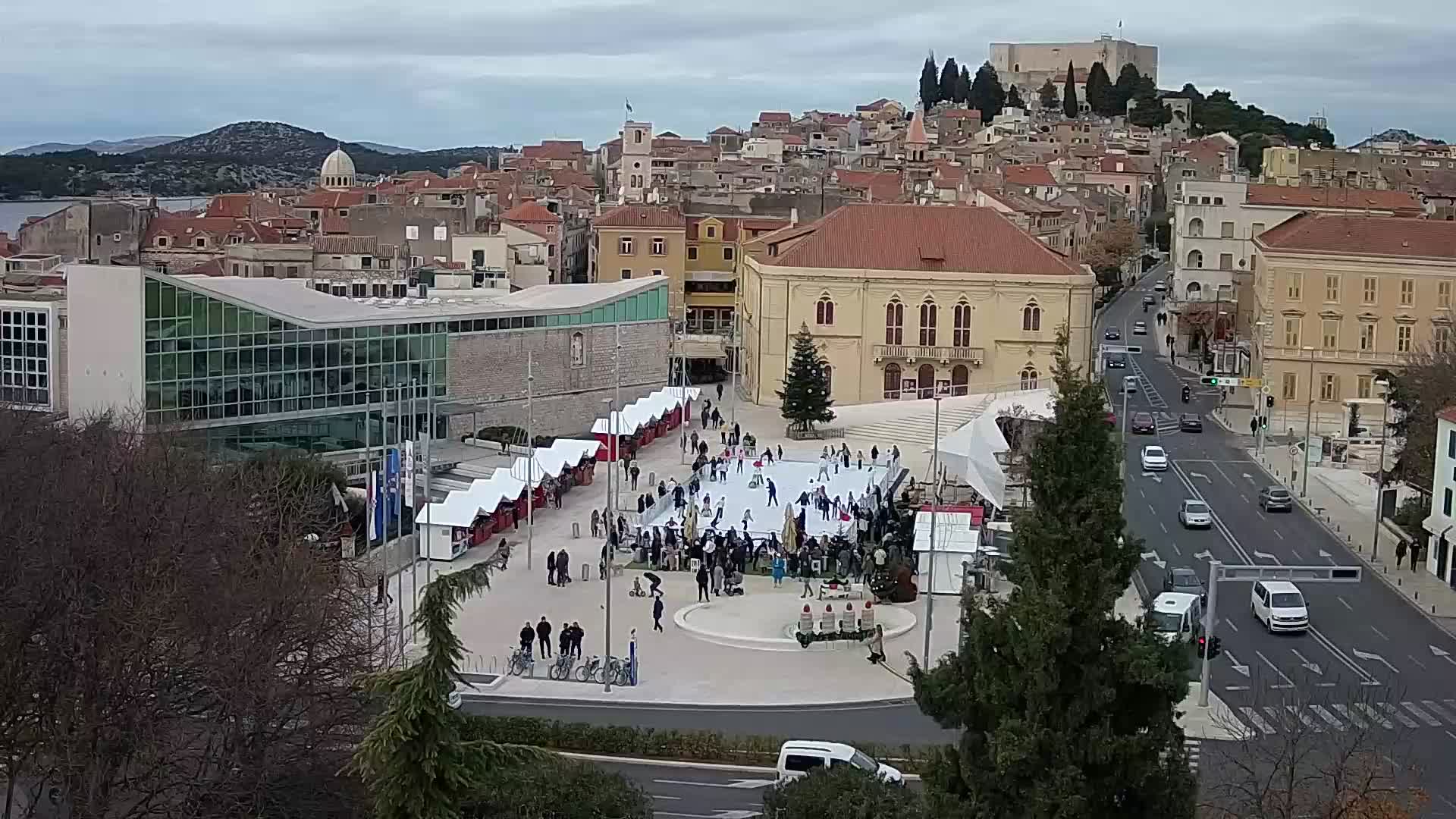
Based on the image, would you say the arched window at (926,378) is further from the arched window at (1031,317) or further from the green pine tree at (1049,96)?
the green pine tree at (1049,96)

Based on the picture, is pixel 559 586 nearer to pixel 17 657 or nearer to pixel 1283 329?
pixel 17 657

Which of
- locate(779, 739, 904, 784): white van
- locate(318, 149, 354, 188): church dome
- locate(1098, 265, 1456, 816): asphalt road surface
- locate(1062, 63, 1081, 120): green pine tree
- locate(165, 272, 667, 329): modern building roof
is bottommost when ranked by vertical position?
locate(1098, 265, 1456, 816): asphalt road surface

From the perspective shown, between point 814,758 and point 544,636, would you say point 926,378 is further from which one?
point 814,758

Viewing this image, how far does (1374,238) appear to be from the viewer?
5512 cm

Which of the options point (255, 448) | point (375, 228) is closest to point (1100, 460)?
point (255, 448)

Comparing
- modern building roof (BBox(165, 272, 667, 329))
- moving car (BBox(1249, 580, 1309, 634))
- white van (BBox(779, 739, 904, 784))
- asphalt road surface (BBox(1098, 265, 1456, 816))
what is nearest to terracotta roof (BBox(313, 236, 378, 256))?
modern building roof (BBox(165, 272, 667, 329))

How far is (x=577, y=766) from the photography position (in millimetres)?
17469

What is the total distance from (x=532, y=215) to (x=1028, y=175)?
107 feet

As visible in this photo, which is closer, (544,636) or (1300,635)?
(544,636)

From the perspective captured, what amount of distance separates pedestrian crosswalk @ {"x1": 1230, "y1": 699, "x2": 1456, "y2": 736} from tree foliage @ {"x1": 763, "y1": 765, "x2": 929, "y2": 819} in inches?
247

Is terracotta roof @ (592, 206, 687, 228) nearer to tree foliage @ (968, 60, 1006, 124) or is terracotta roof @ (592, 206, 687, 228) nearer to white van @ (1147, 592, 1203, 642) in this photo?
→ white van @ (1147, 592, 1203, 642)

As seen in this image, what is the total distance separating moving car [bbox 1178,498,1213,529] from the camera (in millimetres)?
38844

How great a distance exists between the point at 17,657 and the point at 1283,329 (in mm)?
43523

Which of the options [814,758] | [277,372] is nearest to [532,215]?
[277,372]
